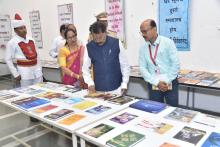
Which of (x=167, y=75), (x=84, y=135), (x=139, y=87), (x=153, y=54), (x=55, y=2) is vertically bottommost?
(x=139, y=87)

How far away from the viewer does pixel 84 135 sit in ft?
4.68

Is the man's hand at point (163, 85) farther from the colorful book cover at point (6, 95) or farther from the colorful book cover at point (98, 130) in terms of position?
the colorful book cover at point (6, 95)

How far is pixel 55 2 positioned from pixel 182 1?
293 cm

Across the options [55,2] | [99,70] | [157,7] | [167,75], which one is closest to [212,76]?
[167,75]

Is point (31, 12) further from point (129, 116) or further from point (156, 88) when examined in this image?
point (129, 116)

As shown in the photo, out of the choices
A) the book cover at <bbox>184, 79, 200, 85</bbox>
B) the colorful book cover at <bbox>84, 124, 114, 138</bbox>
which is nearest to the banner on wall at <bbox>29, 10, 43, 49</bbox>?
the book cover at <bbox>184, 79, 200, 85</bbox>

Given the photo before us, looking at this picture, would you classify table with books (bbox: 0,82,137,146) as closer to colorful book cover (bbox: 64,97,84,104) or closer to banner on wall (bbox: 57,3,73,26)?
colorful book cover (bbox: 64,97,84,104)

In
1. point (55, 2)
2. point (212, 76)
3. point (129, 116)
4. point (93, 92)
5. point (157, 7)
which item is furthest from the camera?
point (55, 2)

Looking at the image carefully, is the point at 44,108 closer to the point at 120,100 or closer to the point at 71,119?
the point at 71,119

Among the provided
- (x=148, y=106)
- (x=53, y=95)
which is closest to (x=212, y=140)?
(x=148, y=106)

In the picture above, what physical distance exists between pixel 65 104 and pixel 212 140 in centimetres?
117

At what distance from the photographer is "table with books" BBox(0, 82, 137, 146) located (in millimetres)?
1664

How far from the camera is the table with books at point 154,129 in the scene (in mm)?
1288

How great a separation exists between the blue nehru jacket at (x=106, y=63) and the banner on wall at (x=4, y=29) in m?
5.36
